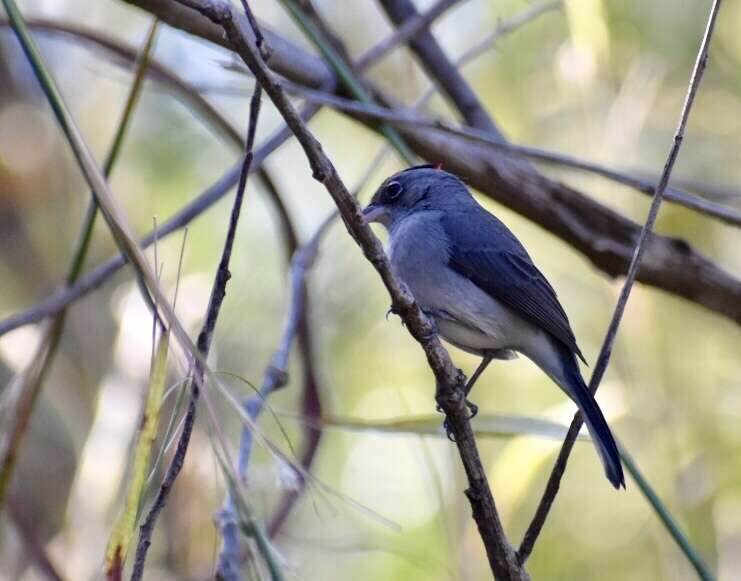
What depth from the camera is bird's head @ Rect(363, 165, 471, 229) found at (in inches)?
150

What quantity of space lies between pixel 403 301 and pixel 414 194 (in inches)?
Answer: 77.7

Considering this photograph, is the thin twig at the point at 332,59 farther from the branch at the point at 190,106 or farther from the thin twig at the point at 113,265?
the branch at the point at 190,106

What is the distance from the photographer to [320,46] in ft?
9.19

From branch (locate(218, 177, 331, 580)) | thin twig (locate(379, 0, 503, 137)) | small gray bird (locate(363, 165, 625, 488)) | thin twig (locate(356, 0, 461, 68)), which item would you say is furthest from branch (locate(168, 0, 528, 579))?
thin twig (locate(379, 0, 503, 137))

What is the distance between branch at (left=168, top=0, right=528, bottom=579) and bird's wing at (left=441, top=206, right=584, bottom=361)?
41.9 inches

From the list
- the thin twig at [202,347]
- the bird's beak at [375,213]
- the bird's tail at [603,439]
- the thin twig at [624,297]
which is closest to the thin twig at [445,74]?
the bird's beak at [375,213]

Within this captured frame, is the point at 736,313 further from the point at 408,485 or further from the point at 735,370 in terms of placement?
the point at 408,485

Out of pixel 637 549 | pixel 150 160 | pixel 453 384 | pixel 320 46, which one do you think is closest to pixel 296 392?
pixel 150 160

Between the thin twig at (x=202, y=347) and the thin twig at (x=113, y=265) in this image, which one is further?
the thin twig at (x=113, y=265)

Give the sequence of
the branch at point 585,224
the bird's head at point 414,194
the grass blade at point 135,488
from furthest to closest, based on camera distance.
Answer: the bird's head at point 414,194, the branch at point 585,224, the grass blade at point 135,488

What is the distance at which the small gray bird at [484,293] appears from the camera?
331cm

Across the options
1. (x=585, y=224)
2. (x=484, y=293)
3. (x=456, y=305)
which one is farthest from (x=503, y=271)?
(x=585, y=224)

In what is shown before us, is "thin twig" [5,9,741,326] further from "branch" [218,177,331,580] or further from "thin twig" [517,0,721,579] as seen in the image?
"thin twig" [517,0,721,579]

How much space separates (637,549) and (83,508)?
2216 millimetres
